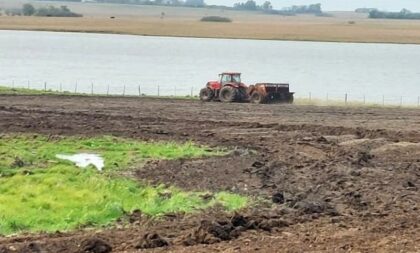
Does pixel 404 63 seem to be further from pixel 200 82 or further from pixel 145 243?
pixel 145 243

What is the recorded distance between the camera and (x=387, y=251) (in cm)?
1191

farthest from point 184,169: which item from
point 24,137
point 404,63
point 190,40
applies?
point 190,40

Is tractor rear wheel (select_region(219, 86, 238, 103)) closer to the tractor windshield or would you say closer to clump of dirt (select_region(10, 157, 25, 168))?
the tractor windshield

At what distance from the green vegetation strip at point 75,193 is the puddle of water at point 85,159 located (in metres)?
0.20

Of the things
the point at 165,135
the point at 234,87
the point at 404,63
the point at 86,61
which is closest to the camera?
the point at 165,135

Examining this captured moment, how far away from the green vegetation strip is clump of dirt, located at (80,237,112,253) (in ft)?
7.34

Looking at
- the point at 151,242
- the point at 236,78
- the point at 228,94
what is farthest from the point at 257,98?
the point at 151,242

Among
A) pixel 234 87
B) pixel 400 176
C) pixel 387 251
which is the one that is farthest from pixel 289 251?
pixel 234 87

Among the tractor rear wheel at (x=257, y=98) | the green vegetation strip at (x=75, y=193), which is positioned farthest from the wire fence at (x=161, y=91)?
the green vegetation strip at (x=75, y=193)

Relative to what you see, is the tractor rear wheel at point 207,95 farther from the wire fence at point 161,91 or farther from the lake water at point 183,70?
the lake water at point 183,70

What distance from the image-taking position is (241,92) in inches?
1815

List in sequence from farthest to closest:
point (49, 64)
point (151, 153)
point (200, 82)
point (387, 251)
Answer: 1. point (49, 64)
2. point (200, 82)
3. point (151, 153)
4. point (387, 251)

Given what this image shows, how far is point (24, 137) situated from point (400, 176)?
35.9ft

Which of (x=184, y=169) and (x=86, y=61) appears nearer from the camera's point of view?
(x=184, y=169)
